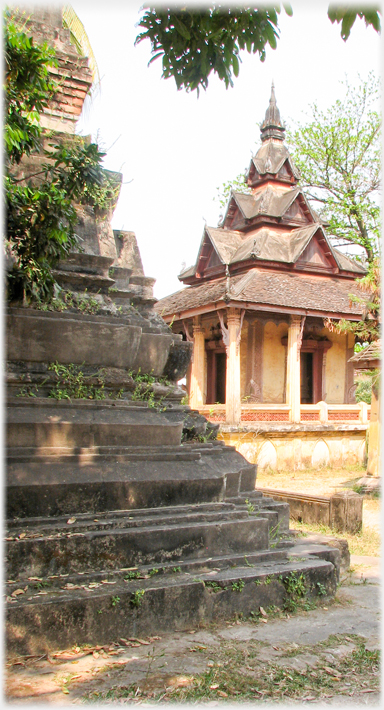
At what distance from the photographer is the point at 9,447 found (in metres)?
4.34

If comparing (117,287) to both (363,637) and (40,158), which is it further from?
(363,637)

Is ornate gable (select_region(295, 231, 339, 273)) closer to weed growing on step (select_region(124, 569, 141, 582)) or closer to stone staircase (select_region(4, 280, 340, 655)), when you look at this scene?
stone staircase (select_region(4, 280, 340, 655))

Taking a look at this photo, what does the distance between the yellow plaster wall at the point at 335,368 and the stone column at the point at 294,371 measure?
3.02 metres

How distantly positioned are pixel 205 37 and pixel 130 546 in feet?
12.2

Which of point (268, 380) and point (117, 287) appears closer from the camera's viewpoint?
point (117, 287)

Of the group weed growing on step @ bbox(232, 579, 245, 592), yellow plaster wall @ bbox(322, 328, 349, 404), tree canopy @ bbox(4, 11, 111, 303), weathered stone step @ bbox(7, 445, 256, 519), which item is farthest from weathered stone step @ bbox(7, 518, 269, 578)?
yellow plaster wall @ bbox(322, 328, 349, 404)

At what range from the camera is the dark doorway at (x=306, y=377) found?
1975 cm

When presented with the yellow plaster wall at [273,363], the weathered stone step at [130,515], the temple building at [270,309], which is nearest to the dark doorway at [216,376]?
the temple building at [270,309]

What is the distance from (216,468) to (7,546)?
6.62 feet

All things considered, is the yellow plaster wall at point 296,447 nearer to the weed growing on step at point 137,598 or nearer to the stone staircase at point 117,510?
the stone staircase at point 117,510

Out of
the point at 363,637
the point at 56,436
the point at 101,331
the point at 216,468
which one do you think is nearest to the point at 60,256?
the point at 101,331

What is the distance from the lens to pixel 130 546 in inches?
165

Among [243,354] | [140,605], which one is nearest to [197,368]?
[243,354]

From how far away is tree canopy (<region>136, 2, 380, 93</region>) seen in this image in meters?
4.19
